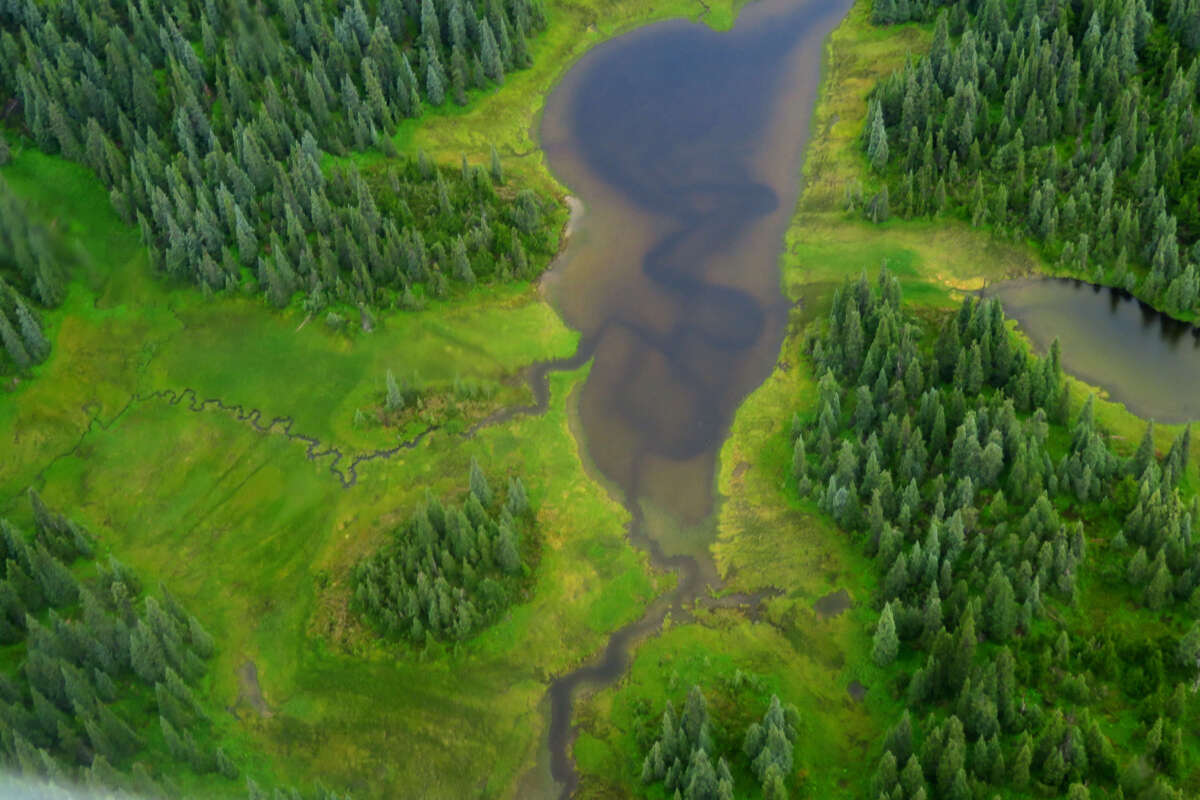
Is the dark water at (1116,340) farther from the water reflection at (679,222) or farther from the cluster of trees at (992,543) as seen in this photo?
the water reflection at (679,222)

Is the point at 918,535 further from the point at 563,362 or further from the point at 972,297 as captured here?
the point at 563,362


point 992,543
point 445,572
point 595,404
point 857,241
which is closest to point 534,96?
point 857,241

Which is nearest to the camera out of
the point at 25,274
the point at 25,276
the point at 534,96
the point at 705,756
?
the point at 705,756

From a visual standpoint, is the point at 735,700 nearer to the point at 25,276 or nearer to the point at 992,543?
the point at 992,543

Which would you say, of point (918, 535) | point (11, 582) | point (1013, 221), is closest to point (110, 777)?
point (11, 582)

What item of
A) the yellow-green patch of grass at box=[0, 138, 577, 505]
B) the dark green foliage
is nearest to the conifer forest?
the yellow-green patch of grass at box=[0, 138, 577, 505]

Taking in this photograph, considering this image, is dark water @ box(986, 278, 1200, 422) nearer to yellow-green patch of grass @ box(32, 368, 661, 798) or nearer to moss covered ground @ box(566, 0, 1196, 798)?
moss covered ground @ box(566, 0, 1196, 798)
